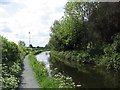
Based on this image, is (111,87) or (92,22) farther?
(92,22)

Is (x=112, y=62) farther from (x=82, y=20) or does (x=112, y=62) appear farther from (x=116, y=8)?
(x=82, y=20)

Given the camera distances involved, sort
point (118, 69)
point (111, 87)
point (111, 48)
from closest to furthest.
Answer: point (111, 87), point (118, 69), point (111, 48)

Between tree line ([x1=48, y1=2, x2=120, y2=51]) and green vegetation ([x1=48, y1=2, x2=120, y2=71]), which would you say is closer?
green vegetation ([x1=48, y1=2, x2=120, y2=71])

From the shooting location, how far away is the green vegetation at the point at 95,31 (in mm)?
35047

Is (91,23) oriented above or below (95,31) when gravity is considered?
above

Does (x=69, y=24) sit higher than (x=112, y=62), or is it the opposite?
(x=69, y=24)

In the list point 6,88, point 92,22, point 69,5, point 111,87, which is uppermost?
point 69,5

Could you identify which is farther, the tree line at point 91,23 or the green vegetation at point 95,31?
the tree line at point 91,23

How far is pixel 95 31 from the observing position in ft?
147

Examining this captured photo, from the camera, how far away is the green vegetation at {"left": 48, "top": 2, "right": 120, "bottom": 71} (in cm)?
3505

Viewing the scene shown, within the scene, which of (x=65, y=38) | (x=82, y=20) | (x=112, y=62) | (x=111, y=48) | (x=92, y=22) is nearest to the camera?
(x=112, y=62)

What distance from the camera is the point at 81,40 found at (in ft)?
184

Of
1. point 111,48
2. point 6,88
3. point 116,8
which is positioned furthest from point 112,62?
point 6,88

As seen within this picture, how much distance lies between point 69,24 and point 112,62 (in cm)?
2431
